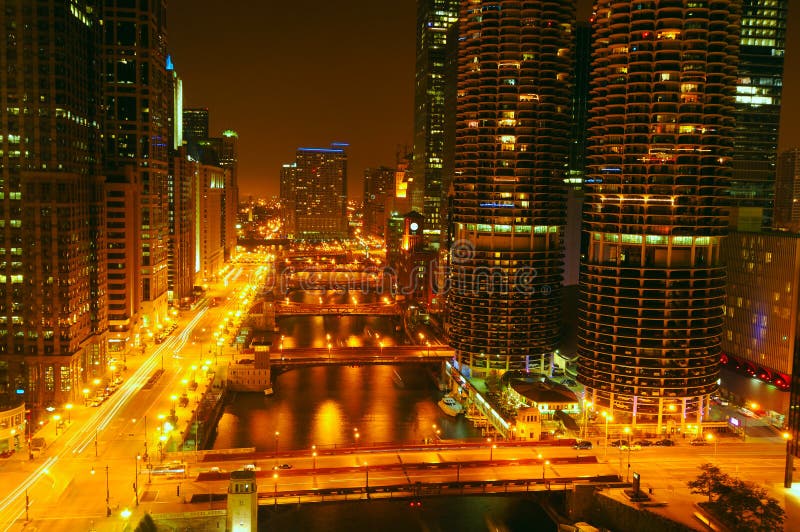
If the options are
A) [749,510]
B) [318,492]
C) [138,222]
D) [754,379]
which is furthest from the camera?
[138,222]

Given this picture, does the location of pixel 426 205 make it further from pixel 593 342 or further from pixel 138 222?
pixel 593 342

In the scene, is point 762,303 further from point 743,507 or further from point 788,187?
point 788,187

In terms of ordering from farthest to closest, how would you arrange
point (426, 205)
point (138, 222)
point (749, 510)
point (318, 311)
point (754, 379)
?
point (426, 205), point (318, 311), point (138, 222), point (754, 379), point (749, 510)

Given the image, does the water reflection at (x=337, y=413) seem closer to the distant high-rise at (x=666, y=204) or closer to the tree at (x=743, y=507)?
the distant high-rise at (x=666, y=204)

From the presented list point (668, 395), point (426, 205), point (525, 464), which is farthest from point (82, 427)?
point (426, 205)

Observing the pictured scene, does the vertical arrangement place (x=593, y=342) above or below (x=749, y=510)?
above

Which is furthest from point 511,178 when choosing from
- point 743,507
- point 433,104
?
point 433,104
